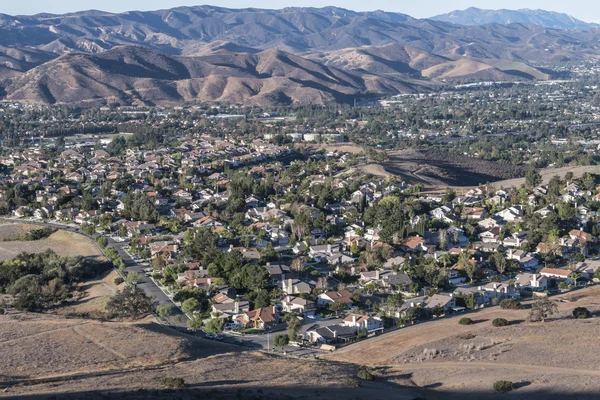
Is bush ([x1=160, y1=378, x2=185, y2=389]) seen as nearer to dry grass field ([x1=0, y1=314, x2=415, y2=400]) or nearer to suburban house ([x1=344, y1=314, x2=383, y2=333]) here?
dry grass field ([x1=0, y1=314, x2=415, y2=400])

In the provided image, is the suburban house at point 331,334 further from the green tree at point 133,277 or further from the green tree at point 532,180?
the green tree at point 532,180

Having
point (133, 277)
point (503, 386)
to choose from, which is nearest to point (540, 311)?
point (503, 386)

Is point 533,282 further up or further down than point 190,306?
Result: further up

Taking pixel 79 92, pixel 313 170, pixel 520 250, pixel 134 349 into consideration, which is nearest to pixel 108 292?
pixel 134 349

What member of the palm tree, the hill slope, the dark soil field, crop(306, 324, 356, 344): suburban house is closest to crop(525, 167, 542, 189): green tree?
the dark soil field

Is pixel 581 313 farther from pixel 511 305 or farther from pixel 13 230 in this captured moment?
pixel 13 230
